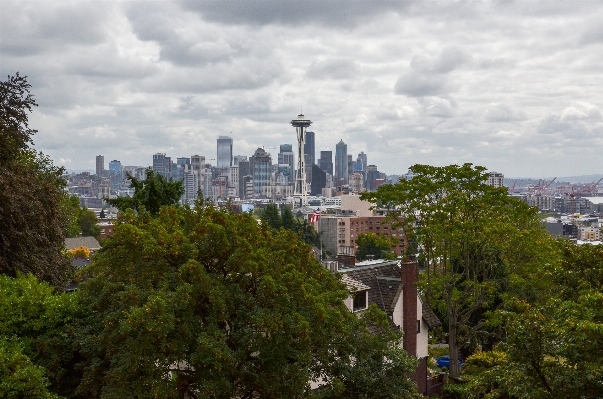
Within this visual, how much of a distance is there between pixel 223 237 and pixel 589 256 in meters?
11.2

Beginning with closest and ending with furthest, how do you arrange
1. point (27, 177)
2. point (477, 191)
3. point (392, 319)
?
point (27, 177) < point (392, 319) < point (477, 191)

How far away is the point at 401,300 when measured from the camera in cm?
3406

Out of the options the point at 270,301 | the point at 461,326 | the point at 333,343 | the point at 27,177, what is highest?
the point at 27,177

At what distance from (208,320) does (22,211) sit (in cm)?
1037

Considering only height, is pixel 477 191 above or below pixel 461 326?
above

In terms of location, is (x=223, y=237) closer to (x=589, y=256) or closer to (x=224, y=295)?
(x=224, y=295)

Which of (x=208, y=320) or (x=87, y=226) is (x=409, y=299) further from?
(x=87, y=226)

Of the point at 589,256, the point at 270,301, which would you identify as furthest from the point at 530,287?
the point at 270,301

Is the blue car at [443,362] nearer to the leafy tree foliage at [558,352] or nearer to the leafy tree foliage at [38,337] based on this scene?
the leafy tree foliage at [558,352]

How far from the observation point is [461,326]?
117 feet

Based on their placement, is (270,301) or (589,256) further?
(589,256)

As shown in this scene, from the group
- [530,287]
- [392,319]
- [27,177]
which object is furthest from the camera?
[530,287]

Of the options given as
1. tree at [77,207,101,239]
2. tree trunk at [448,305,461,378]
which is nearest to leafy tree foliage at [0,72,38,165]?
tree trunk at [448,305,461,378]

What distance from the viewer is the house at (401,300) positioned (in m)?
33.0
